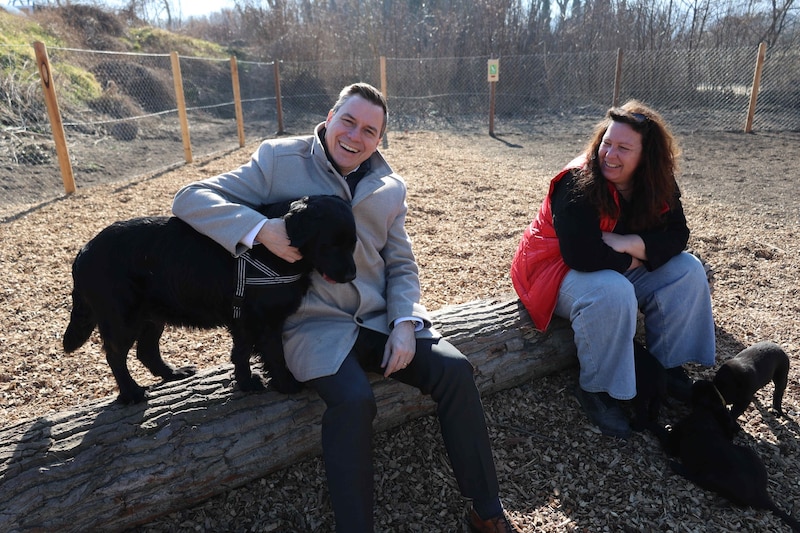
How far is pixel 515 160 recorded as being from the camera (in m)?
9.01

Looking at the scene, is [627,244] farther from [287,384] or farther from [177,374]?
[177,374]

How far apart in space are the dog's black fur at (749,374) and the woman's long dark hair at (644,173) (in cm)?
79

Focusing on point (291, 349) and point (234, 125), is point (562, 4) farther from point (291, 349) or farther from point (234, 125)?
point (291, 349)

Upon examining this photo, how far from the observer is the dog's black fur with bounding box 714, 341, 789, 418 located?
243 cm

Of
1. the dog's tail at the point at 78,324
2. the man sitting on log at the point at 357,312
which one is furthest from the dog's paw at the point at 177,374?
the man sitting on log at the point at 357,312

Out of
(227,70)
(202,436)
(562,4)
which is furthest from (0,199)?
(562,4)

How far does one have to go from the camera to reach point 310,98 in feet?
48.6

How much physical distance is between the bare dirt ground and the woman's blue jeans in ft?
0.85

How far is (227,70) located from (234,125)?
4.54 m

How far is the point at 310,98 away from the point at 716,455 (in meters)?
14.4

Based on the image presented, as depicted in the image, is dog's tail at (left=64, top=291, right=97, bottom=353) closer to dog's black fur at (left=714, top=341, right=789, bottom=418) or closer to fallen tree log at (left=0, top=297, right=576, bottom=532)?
fallen tree log at (left=0, top=297, right=576, bottom=532)

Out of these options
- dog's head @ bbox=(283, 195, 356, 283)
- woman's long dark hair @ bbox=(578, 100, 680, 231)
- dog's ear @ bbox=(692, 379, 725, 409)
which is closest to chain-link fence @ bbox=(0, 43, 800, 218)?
dog's head @ bbox=(283, 195, 356, 283)

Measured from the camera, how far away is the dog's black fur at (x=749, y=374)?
7.97 ft

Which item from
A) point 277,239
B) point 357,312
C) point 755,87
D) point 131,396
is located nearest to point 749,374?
point 357,312
